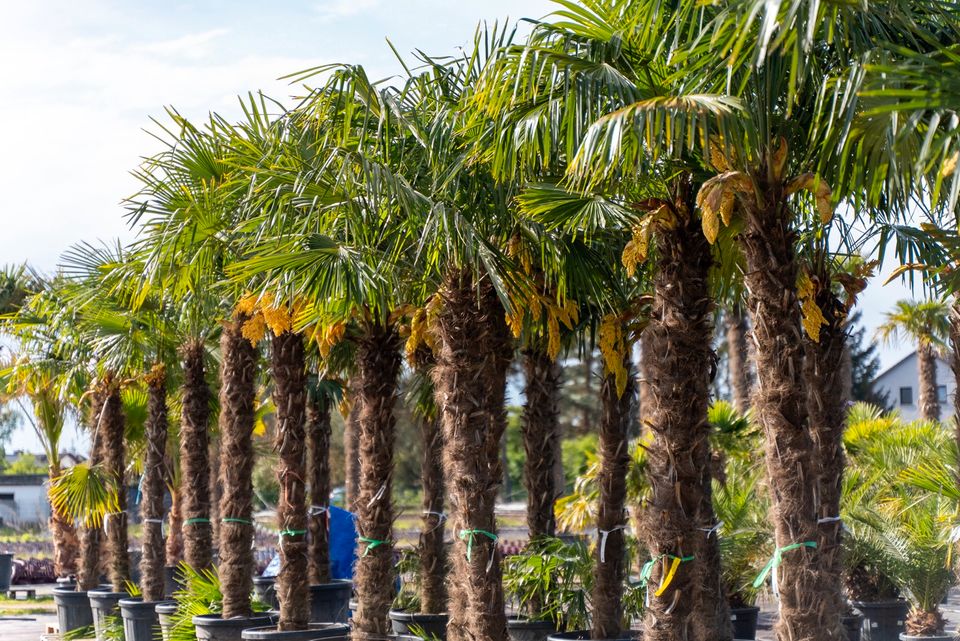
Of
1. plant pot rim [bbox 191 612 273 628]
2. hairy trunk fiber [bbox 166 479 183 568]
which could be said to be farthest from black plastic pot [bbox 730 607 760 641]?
hairy trunk fiber [bbox 166 479 183 568]

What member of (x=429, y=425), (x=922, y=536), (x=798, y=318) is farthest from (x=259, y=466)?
(x=798, y=318)

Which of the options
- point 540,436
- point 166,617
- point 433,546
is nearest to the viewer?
point 540,436

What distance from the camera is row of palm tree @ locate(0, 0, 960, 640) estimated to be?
709 cm

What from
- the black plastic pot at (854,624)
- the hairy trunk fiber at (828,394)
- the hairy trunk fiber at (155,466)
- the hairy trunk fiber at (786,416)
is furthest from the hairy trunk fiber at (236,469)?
the hairy trunk fiber at (786,416)

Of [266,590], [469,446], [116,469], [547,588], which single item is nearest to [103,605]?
[116,469]

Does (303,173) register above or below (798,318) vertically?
above

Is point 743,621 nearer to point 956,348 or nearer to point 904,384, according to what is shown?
point 956,348

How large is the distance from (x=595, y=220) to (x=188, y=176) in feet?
17.6

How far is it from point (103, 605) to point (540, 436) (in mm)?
7722

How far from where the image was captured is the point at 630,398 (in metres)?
11.0

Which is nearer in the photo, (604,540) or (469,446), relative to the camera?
(469,446)

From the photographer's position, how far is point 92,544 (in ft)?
57.8

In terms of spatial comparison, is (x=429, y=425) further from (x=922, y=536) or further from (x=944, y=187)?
(x=944, y=187)

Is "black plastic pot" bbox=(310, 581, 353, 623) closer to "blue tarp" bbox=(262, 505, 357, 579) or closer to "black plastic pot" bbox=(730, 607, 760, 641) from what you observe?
"blue tarp" bbox=(262, 505, 357, 579)
